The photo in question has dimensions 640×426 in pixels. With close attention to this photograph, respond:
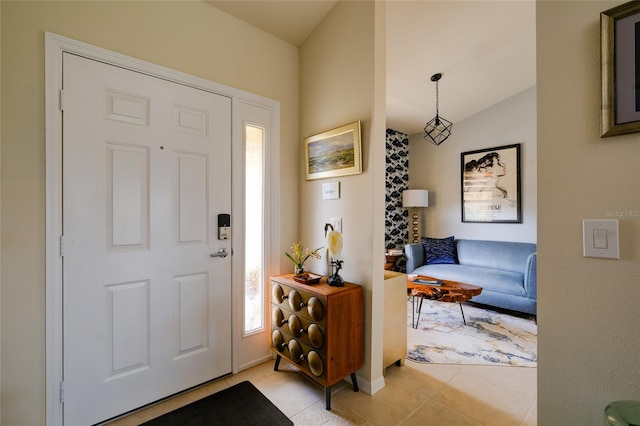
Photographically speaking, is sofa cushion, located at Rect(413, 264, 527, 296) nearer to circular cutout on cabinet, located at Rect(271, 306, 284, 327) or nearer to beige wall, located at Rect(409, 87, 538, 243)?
beige wall, located at Rect(409, 87, 538, 243)

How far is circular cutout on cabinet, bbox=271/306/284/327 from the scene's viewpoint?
2.17 metres

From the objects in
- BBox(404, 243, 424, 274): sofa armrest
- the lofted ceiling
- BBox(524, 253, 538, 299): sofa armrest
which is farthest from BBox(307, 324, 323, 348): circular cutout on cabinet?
BBox(404, 243, 424, 274): sofa armrest

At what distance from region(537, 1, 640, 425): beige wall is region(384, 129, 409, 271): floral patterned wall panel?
157 inches

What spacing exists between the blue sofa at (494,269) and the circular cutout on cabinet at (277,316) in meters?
2.74

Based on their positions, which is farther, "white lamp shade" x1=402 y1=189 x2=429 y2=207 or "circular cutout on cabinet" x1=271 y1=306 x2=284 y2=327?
"white lamp shade" x1=402 y1=189 x2=429 y2=207

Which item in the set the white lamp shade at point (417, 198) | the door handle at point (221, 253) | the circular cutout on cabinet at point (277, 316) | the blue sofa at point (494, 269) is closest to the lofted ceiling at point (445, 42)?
the white lamp shade at point (417, 198)

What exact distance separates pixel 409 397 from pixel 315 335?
2.66 feet

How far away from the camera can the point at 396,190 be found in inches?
207

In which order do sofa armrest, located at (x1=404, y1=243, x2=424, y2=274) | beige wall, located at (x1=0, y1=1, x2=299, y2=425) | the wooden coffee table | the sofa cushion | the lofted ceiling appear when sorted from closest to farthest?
1. beige wall, located at (x1=0, y1=1, x2=299, y2=425)
2. the lofted ceiling
3. the wooden coffee table
4. the sofa cushion
5. sofa armrest, located at (x1=404, y1=243, x2=424, y2=274)

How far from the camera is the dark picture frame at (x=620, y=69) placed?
2.89 ft

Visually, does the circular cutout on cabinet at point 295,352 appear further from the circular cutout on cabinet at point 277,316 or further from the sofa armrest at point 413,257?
the sofa armrest at point 413,257

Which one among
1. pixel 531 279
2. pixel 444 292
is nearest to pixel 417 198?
pixel 531 279

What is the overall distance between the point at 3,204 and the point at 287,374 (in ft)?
6.79

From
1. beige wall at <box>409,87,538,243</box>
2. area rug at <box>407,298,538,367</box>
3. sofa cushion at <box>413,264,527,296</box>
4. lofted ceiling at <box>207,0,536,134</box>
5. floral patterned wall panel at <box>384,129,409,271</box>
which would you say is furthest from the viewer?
floral patterned wall panel at <box>384,129,409,271</box>
